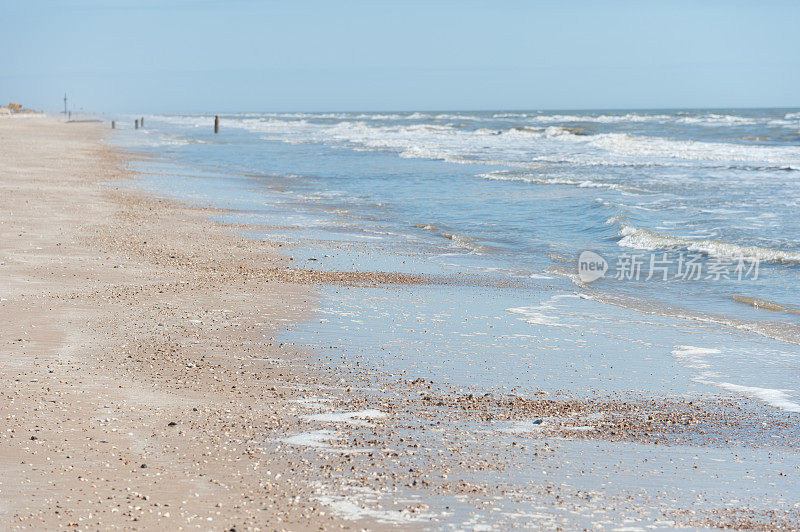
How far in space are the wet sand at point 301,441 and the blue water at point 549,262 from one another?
53cm

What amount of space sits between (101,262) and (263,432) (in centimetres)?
556

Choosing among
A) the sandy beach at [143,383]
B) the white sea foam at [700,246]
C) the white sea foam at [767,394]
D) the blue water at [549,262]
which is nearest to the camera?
the sandy beach at [143,383]

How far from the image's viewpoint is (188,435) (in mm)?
4605

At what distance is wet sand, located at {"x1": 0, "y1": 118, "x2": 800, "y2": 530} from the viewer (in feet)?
12.4

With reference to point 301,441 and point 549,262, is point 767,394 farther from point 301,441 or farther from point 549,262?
point 549,262

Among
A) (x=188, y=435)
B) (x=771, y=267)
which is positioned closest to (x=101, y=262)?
(x=188, y=435)

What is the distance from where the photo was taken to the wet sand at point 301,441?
148 inches

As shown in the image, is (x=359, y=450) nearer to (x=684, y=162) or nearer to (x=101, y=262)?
(x=101, y=262)

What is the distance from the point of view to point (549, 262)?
11.0 m

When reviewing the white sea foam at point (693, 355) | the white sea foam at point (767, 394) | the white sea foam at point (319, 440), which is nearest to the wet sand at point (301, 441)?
the white sea foam at point (319, 440)

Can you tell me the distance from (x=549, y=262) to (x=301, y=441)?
7.00 metres

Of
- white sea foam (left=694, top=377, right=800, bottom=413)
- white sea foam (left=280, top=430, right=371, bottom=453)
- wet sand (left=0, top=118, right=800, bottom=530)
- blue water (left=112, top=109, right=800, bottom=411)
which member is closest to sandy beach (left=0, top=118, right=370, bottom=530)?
wet sand (left=0, top=118, right=800, bottom=530)

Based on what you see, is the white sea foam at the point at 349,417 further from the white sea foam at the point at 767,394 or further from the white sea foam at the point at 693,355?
the white sea foam at the point at 693,355

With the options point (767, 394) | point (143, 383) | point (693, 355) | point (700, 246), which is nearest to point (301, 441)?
point (143, 383)
